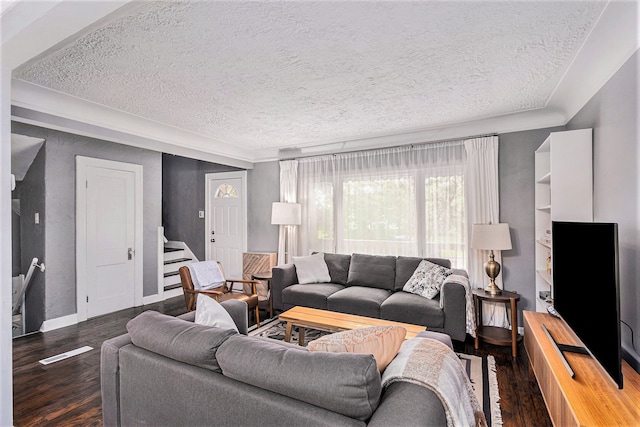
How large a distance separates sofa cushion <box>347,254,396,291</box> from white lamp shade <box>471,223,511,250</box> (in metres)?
1.10

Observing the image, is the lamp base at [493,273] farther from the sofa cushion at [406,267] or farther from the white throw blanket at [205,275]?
the white throw blanket at [205,275]

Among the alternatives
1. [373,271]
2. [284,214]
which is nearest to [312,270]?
[373,271]

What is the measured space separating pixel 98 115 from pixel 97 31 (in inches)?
69.0

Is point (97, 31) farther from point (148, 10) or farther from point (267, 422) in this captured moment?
point (267, 422)

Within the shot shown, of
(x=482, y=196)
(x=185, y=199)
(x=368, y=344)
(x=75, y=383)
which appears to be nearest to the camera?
(x=368, y=344)

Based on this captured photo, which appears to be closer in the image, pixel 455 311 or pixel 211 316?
pixel 211 316

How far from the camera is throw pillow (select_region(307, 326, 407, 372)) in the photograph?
1428 millimetres

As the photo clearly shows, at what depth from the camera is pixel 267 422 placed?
4.23ft

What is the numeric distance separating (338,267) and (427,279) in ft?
4.28

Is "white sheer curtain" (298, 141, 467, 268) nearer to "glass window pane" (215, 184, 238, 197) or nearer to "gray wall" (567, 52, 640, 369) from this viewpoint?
"glass window pane" (215, 184, 238, 197)

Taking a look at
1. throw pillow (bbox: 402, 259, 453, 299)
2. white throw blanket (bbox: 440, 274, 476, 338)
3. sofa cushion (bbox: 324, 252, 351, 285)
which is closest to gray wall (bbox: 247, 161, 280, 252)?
sofa cushion (bbox: 324, 252, 351, 285)

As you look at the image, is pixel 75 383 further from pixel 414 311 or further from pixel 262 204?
pixel 262 204

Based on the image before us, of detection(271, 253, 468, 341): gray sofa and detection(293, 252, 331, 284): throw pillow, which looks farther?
detection(293, 252, 331, 284): throw pillow

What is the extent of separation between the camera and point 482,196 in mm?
3941
